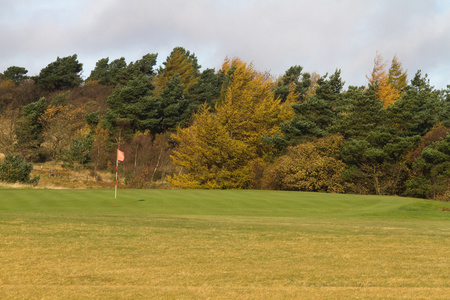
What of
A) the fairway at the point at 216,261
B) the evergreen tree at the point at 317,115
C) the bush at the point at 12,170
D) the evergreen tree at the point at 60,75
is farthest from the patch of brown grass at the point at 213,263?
the evergreen tree at the point at 60,75

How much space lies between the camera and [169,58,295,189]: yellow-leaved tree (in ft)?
170

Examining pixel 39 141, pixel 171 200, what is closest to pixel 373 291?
pixel 171 200

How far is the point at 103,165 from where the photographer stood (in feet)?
212

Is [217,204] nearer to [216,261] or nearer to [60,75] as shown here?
[216,261]

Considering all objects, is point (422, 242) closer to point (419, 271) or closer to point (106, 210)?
point (419, 271)

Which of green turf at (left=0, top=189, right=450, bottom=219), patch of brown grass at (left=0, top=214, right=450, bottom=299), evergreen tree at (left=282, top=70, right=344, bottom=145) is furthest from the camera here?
evergreen tree at (left=282, top=70, right=344, bottom=145)

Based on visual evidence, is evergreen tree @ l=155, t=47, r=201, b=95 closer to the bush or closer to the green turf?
the bush

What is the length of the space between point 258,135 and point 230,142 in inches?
208

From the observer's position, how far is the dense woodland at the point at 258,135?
45156mm

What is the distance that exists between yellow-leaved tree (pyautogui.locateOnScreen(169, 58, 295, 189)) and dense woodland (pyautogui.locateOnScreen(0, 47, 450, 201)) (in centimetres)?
12

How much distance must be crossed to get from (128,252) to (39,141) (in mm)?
65787

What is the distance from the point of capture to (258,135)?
183 ft

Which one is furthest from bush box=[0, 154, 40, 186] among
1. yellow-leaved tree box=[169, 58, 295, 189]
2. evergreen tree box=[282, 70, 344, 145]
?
evergreen tree box=[282, 70, 344, 145]

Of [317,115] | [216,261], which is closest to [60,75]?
[317,115]
